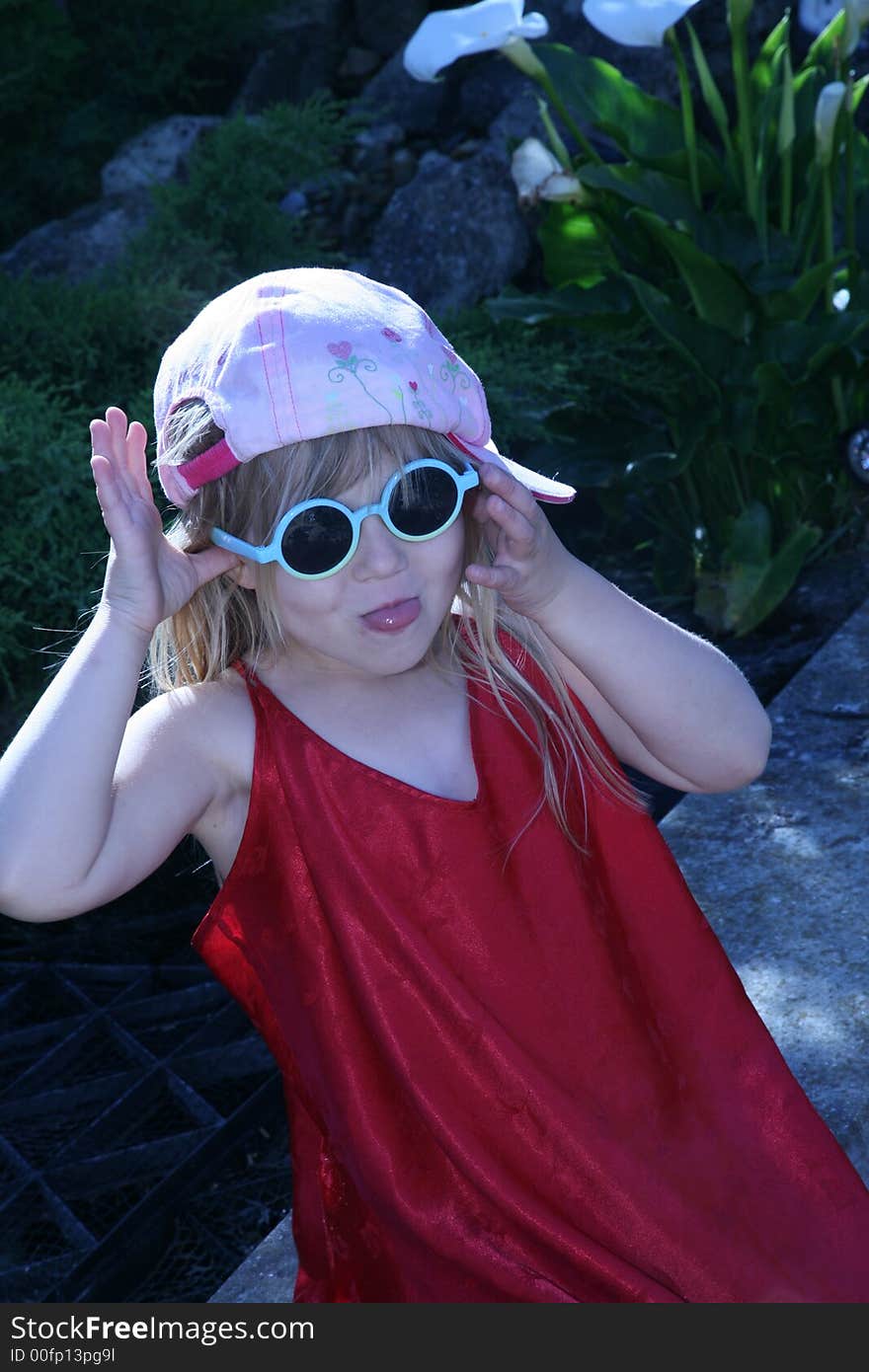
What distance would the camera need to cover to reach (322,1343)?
1.50 m

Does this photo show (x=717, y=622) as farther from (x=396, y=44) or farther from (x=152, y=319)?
(x=396, y=44)

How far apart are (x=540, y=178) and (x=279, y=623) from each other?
240 cm

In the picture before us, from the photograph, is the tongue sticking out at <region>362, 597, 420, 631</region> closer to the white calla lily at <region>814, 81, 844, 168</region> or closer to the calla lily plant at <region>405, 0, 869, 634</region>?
the calla lily plant at <region>405, 0, 869, 634</region>

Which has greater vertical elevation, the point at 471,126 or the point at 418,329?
the point at 418,329

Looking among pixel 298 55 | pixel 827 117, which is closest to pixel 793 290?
pixel 827 117

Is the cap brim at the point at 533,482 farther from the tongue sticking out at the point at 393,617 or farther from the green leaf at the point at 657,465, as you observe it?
the green leaf at the point at 657,465

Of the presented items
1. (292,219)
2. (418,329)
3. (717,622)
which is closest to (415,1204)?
(418,329)

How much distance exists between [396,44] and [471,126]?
29.9 inches

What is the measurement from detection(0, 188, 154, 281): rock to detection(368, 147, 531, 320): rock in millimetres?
931

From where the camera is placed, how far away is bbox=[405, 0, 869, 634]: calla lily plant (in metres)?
3.55

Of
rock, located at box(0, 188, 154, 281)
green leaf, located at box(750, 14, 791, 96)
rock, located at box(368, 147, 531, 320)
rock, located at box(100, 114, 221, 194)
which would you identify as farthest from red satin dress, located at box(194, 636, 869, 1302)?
rock, located at box(100, 114, 221, 194)

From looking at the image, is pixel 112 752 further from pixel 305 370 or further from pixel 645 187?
pixel 645 187

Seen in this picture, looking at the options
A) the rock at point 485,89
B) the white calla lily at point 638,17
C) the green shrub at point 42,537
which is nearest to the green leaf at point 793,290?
the white calla lily at point 638,17

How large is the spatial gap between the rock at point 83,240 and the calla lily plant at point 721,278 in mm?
1957
